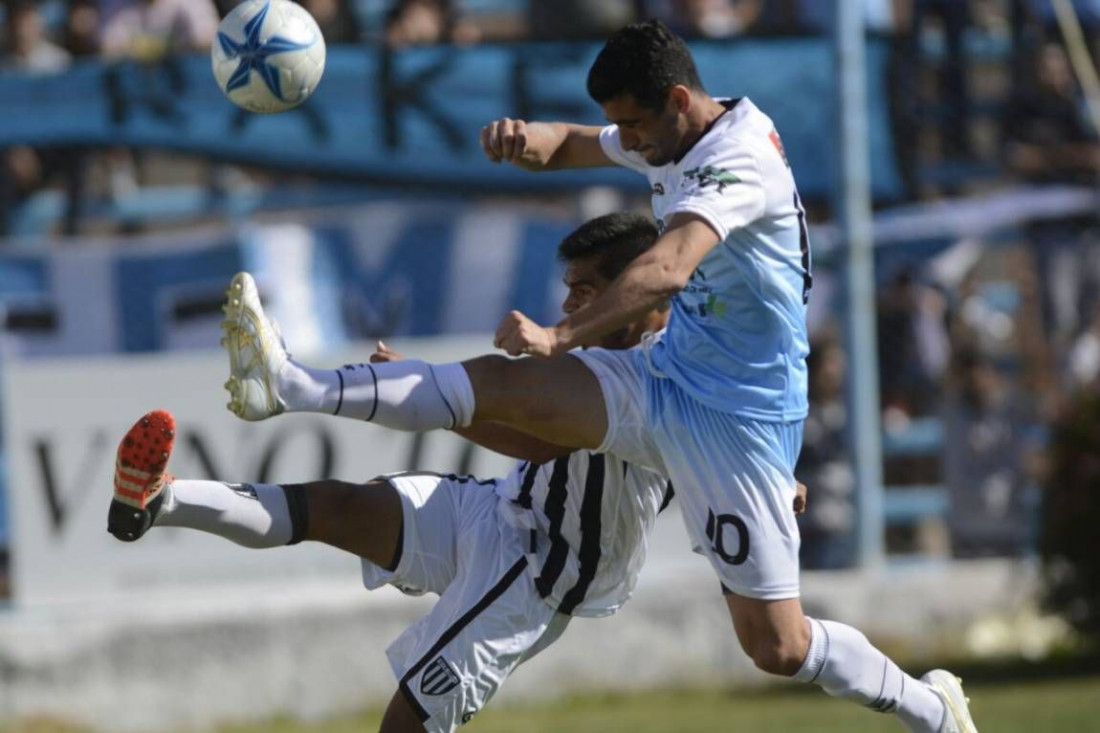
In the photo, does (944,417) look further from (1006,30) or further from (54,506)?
(54,506)

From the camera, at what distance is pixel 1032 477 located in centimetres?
1275

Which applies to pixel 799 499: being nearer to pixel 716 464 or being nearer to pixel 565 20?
pixel 716 464

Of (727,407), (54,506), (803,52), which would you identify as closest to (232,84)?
(727,407)

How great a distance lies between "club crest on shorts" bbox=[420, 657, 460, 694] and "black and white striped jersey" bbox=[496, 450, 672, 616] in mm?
435

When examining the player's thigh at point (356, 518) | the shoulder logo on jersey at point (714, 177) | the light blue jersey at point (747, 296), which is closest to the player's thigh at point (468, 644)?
the player's thigh at point (356, 518)

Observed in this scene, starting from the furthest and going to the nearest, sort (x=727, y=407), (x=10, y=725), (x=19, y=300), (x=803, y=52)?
(x=803, y=52)
(x=19, y=300)
(x=10, y=725)
(x=727, y=407)

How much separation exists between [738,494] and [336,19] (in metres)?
6.55

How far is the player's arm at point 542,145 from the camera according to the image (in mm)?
7281

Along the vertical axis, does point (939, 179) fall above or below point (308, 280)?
above

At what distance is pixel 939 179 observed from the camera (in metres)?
13.1

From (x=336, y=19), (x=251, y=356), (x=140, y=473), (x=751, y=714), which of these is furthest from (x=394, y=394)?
(x=336, y=19)

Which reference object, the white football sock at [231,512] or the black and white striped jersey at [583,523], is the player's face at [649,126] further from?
the white football sock at [231,512]

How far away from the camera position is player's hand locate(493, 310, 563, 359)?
240 inches

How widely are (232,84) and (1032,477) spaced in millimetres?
7303
